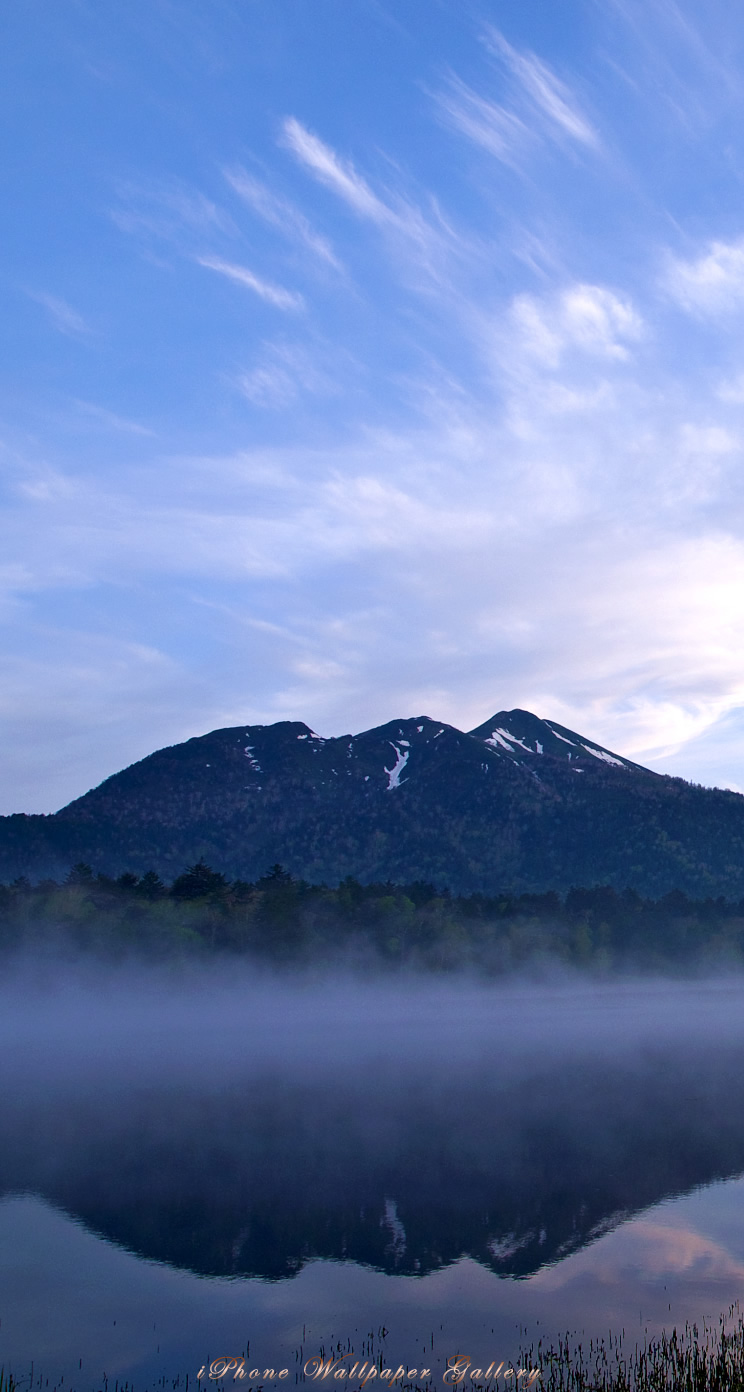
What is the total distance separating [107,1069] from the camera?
7288 cm

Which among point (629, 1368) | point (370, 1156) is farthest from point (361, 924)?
point (629, 1368)

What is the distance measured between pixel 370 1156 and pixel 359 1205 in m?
7.67

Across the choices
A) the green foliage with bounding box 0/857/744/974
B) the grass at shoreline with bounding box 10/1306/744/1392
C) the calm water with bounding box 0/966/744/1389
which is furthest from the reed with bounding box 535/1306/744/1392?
the green foliage with bounding box 0/857/744/974

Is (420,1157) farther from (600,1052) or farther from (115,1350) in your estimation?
(600,1052)

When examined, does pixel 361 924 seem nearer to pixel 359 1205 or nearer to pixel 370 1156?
pixel 370 1156

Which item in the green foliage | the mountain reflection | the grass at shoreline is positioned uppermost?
the green foliage

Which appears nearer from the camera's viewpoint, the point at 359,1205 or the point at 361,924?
the point at 359,1205

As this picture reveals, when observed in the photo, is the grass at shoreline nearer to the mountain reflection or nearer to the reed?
the reed

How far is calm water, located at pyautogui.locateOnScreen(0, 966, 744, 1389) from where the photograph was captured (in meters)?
21.6

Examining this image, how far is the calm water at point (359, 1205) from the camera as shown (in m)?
21.6

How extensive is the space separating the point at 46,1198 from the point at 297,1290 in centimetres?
1322

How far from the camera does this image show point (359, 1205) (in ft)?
106

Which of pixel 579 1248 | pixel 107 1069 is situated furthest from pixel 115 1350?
pixel 107 1069

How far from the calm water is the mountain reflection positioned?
157 millimetres
